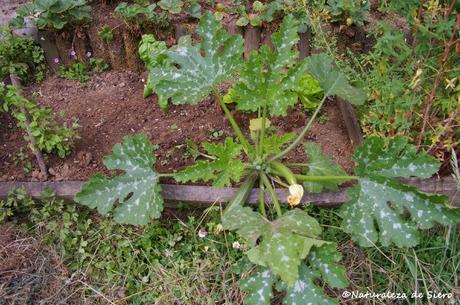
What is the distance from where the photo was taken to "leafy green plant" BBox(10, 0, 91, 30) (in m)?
2.78

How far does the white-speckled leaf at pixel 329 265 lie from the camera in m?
1.98

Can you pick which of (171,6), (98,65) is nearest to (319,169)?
(171,6)

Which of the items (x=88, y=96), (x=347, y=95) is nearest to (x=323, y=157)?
(x=347, y=95)

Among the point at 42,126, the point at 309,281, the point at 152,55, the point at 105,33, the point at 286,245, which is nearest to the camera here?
the point at 286,245

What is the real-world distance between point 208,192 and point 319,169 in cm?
55

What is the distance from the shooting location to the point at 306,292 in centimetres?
200

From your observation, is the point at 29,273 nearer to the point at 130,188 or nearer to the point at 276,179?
the point at 130,188

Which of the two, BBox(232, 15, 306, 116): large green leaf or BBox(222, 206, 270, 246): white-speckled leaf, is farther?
BBox(232, 15, 306, 116): large green leaf

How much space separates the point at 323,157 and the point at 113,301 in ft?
3.94

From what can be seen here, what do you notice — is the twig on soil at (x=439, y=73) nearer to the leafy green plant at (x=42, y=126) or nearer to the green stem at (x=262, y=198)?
the green stem at (x=262, y=198)

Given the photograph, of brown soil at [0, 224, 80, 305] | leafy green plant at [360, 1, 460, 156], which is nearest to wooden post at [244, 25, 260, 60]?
leafy green plant at [360, 1, 460, 156]

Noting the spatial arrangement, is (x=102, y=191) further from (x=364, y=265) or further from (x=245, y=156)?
(x=364, y=265)

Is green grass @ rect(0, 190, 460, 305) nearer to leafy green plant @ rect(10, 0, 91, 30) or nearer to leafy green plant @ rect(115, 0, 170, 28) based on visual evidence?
leafy green plant @ rect(10, 0, 91, 30)

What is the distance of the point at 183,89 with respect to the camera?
2338 millimetres
